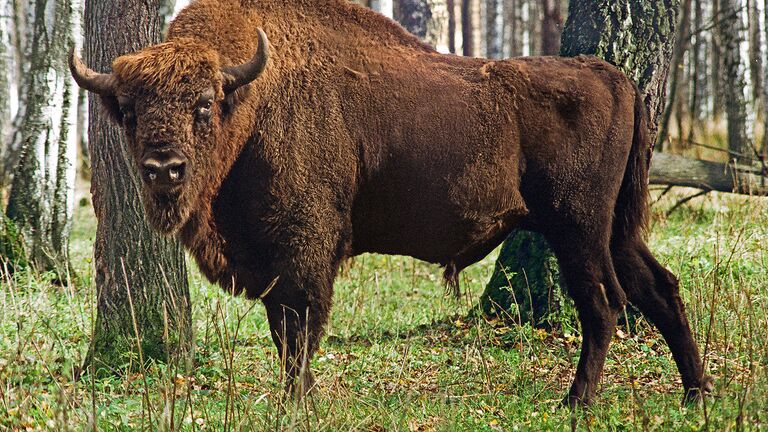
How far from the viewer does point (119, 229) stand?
5238 mm

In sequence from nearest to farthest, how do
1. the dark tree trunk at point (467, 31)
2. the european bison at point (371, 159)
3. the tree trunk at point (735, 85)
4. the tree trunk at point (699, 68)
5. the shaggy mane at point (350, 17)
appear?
the european bison at point (371, 159) → the shaggy mane at point (350, 17) → the tree trunk at point (735, 85) → the tree trunk at point (699, 68) → the dark tree trunk at point (467, 31)

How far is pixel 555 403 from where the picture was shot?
189 inches

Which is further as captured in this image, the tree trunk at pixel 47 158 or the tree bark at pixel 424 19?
the tree bark at pixel 424 19

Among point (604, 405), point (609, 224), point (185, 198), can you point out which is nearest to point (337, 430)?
point (185, 198)

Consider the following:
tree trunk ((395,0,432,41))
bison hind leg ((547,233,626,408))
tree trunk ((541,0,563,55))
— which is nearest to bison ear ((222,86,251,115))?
bison hind leg ((547,233,626,408))

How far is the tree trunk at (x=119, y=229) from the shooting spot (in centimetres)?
516

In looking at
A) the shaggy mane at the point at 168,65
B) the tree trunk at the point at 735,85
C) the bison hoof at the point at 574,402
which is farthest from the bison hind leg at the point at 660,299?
the tree trunk at the point at 735,85

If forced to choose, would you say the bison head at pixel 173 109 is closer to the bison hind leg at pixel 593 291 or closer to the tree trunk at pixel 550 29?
the bison hind leg at pixel 593 291

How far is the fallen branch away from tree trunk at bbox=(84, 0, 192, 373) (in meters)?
5.95

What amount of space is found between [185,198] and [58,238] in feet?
13.9

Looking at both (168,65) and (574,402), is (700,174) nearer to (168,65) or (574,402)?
(574,402)

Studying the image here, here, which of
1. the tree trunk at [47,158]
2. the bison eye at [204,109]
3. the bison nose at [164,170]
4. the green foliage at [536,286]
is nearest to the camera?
the bison nose at [164,170]

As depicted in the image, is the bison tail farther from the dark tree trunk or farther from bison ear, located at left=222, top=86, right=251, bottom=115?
the dark tree trunk

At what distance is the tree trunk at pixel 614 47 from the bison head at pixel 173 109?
2493mm
